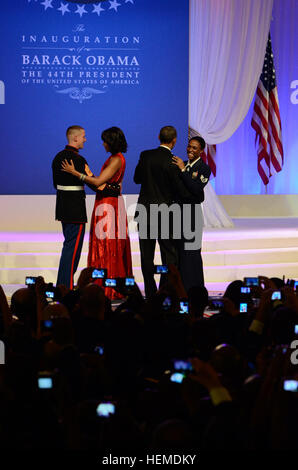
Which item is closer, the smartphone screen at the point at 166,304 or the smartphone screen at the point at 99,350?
the smartphone screen at the point at 99,350

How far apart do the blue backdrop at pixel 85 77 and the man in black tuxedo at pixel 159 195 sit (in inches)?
190

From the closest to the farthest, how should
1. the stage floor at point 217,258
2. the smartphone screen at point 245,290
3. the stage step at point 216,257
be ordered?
1. the smartphone screen at point 245,290
2. the stage floor at point 217,258
3. the stage step at point 216,257

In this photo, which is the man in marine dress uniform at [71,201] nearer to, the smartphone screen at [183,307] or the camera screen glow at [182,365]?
the smartphone screen at [183,307]

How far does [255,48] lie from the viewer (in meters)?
9.67

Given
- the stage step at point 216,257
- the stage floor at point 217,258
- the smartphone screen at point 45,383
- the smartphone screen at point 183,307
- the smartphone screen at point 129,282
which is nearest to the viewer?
the smartphone screen at point 45,383

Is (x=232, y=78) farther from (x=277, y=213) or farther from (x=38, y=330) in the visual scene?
(x=38, y=330)

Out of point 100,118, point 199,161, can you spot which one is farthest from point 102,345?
point 100,118

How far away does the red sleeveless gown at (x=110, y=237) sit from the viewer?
5.28m

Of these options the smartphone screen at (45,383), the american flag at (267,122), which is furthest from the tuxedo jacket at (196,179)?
the american flag at (267,122)

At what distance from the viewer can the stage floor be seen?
6.39m

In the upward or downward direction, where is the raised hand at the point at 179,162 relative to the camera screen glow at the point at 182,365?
upward

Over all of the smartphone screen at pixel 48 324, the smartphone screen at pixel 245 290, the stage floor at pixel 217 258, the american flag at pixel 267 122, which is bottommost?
the stage floor at pixel 217 258

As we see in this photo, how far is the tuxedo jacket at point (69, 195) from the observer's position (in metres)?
5.07
